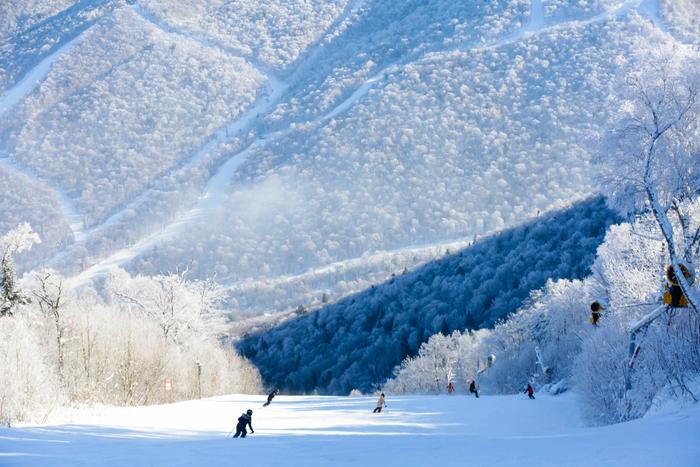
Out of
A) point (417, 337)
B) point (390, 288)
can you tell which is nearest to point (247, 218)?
point (390, 288)

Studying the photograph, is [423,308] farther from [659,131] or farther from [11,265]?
[659,131]

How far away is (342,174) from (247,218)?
27.5 meters

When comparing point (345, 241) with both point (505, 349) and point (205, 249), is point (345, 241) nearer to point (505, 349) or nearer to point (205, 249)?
point (205, 249)

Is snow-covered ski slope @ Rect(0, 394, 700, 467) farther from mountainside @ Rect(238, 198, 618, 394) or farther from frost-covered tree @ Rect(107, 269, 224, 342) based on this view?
mountainside @ Rect(238, 198, 618, 394)

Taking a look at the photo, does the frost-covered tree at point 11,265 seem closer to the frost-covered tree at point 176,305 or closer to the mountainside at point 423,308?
the frost-covered tree at point 176,305

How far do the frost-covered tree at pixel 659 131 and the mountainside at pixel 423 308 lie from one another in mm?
65726

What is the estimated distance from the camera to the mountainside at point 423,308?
88188 mm

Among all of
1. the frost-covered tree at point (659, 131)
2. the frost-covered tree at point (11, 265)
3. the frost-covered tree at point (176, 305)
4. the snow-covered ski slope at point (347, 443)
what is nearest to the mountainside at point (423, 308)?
A: the frost-covered tree at point (176, 305)

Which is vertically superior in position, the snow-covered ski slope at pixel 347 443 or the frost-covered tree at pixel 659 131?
the frost-covered tree at pixel 659 131

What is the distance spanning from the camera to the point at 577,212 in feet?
319

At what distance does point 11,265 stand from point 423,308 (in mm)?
72058

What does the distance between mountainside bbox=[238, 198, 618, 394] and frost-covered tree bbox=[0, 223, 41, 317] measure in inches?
2276

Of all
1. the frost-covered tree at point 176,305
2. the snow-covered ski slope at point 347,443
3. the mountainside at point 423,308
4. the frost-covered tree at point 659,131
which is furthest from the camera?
the mountainside at point 423,308

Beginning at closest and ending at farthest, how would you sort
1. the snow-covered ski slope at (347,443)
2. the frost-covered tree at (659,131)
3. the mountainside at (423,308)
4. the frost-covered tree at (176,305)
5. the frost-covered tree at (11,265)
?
the snow-covered ski slope at (347,443)
the frost-covered tree at (659,131)
the frost-covered tree at (11,265)
the frost-covered tree at (176,305)
the mountainside at (423,308)
